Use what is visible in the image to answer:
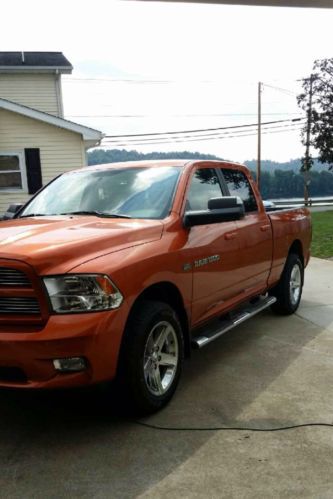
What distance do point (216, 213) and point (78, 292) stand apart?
4.82 ft

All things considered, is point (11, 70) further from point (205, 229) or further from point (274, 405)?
point (274, 405)

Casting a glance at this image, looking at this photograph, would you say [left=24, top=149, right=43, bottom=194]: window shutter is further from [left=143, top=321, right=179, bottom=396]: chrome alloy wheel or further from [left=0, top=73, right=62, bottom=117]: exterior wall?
[left=143, top=321, right=179, bottom=396]: chrome alloy wheel

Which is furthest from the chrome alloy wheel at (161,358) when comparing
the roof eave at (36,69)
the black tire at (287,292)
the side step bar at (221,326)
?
the roof eave at (36,69)

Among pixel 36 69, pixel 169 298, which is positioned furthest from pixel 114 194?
pixel 36 69

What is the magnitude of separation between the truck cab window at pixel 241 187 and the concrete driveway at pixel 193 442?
174 cm

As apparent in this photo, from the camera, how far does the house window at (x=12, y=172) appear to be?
14242mm

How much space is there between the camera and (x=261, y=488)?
268 centimetres

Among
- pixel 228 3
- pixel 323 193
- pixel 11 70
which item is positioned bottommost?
pixel 323 193

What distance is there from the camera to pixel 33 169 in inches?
568

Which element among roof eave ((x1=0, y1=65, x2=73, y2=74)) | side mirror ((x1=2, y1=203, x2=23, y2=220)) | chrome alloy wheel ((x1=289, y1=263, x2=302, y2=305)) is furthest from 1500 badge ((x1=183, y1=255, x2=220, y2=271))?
roof eave ((x1=0, y1=65, x2=73, y2=74))

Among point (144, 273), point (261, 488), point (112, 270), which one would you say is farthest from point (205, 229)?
point (261, 488)

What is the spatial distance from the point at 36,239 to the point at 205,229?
1.56 meters

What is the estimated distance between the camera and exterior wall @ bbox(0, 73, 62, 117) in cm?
1841

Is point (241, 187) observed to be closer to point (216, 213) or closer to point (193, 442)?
point (216, 213)
